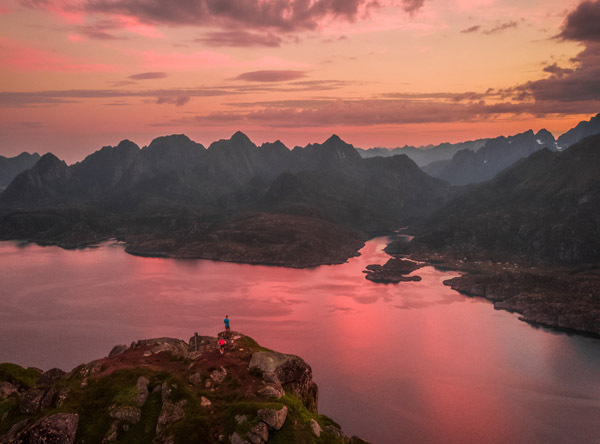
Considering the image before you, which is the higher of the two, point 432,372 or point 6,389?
point 6,389

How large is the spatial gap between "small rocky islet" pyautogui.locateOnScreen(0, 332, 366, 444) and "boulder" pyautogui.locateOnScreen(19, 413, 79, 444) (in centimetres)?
11

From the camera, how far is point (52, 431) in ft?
173

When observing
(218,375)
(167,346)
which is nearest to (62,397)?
(167,346)

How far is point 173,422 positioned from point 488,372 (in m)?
127

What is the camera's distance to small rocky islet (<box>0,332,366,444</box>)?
53.2 m

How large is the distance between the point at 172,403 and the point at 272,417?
539 inches

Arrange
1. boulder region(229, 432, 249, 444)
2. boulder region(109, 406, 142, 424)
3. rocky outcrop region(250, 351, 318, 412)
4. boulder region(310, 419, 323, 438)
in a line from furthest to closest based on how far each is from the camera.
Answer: rocky outcrop region(250, 351, 318, 412), boulder region(310, 419, 323, 438), boulder region(109, 406, 142, 424), boulder region(229, 432, 249, 444)

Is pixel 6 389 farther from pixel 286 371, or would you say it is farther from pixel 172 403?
pixel 286 371

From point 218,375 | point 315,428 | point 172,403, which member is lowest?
point 315,428

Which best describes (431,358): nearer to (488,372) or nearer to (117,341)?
(488,372)

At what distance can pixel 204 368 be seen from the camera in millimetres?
64250

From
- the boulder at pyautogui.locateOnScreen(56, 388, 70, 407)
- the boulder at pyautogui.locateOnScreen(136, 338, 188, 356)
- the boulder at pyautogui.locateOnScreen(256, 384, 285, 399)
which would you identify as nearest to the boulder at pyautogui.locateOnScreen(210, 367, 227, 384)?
the boulder at pyautogui.locateOnScreen(256, 384, 285, 399)

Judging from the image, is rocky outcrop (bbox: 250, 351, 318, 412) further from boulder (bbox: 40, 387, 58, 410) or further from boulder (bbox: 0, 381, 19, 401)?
boulder (bbox: 0, 381, 19, 401)

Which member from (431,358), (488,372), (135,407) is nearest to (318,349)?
(431,358)
